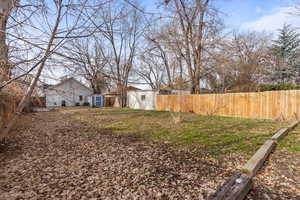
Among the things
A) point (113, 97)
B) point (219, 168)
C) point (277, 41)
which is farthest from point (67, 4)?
point (277, 41)

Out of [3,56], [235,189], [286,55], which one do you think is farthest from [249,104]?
[286,55]

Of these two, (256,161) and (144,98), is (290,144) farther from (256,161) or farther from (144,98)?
(144,98)

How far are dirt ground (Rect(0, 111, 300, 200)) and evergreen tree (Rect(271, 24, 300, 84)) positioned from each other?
17577 millimetres

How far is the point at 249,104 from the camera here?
28.0ft

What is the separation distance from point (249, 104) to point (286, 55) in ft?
44.9

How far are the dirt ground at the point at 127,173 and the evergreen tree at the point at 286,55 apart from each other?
1758cm

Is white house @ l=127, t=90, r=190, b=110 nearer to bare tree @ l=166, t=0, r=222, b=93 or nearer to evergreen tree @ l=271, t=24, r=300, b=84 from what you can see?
bare tree @ l=166, t=0, r=222, b=93

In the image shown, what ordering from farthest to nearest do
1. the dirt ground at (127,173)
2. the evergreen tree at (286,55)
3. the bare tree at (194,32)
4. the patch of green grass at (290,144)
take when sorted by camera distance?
the evergreen tree at (286,55) → the bare tree at (194,32) → the patch of green grass at (290,144) → the dirt ground at (127,173)

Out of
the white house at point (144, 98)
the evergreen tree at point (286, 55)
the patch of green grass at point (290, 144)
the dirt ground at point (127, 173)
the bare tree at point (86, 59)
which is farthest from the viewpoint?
the evergreen tree at point (286, 55)

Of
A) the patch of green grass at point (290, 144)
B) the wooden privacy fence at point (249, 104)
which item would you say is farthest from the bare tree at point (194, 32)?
the patch of green grass at point (290, 144)

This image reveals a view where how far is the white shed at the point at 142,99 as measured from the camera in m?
15.7

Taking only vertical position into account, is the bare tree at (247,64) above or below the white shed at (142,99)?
above

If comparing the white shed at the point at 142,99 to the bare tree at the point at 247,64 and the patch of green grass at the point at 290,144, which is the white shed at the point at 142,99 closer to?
the bare tree at the point at 247,64

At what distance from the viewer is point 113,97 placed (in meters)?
21.6
